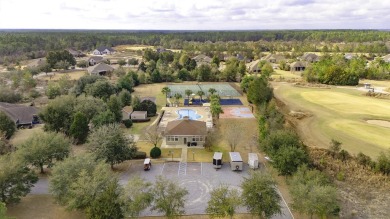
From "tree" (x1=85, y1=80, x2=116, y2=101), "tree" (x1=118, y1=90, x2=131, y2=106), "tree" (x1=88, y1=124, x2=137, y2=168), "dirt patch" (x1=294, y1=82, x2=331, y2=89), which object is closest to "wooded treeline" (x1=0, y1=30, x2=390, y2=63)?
"dirt patch" (x1=294, y1=82, x2=331, y2=89)

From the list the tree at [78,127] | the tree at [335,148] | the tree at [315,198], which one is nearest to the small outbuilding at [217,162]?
the tree at [315,198]

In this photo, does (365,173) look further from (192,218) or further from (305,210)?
→ (192,218)

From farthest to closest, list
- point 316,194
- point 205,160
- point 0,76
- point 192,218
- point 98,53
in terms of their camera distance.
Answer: point 98,53 < point 0,76 < point 205,160 < point 192,218 < point 316,194

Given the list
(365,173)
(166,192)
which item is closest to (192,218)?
(166,192)

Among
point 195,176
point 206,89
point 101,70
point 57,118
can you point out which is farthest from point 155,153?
point 101,70

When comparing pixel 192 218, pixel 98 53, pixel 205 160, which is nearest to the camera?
pixel 192 218

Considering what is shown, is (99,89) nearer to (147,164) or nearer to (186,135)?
(186,135)

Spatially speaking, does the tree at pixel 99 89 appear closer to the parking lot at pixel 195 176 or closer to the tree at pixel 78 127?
the tree at pixel 78 127

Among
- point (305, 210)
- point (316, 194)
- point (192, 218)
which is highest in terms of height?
point (316, 194)
